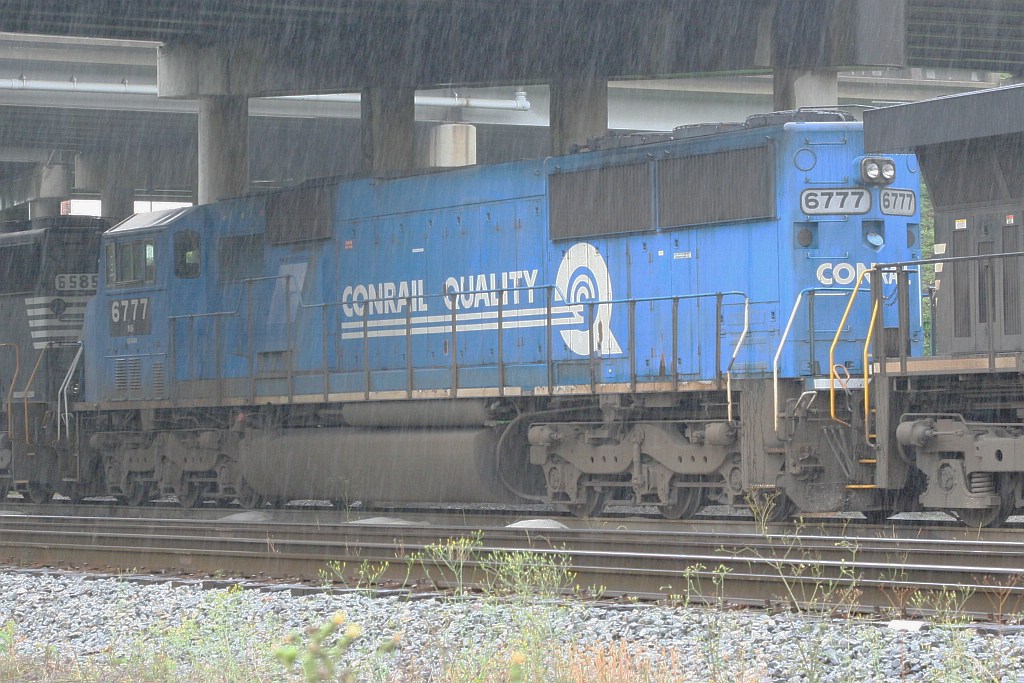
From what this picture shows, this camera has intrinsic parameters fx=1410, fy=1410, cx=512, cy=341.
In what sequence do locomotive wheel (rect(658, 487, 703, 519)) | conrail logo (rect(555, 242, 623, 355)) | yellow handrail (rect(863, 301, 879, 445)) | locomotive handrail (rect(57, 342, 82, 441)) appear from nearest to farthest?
yellow handrail (rect(863, 301, 879, 445)) < locomotive wheel (rect(658, 487, 703, 519)) < conrail logo (rect(555, 242, 623, 355)) < locomotive handrail (rect(57, 342, 82, 441))

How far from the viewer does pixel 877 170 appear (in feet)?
40.1

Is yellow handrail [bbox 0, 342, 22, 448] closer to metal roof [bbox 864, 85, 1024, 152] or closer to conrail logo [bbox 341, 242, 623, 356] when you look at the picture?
conrail logo [bbox 341, 242, 623, 356]

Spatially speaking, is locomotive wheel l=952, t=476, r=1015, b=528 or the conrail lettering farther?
the conrail lettering

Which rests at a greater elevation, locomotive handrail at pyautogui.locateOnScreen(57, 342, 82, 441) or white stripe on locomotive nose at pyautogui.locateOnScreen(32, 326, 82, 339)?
white stripe on locomotive nose at pyautogui.locateOnScreen(32, 326, 82, 339)

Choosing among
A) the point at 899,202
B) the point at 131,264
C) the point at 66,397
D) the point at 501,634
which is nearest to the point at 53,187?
the point at 66,397

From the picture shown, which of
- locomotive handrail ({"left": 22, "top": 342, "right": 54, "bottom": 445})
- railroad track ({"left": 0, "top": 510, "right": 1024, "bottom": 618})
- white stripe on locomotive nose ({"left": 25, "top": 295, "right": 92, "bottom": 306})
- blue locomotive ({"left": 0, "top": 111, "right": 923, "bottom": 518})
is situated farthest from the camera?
white stripe on locomotive nose ({"left": 25, "top": 295, "right": 92, "bottom": 306})

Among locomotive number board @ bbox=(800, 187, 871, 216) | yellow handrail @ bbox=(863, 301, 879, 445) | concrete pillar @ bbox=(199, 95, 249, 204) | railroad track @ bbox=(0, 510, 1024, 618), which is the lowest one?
railroad track @ bbox=(0, 510, 1024, 618)

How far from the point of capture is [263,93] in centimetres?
2239

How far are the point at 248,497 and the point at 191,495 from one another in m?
0.90

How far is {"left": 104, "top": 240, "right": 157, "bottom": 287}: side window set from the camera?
17.0m

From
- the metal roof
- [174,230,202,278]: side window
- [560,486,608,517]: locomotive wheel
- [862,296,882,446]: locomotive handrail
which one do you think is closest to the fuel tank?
→ [560,486,608,517]: locomotive wheel

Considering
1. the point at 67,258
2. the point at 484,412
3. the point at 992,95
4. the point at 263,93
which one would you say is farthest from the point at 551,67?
the point at 992,95

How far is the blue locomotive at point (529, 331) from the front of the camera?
1212 cm

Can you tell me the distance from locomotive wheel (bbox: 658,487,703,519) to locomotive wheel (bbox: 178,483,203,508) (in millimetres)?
6641
